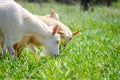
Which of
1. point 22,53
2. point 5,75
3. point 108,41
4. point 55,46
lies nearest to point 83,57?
point 55,46

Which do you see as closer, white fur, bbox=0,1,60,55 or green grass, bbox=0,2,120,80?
green grass, bbox=0,2,120,80

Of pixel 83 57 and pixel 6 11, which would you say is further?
pixel 83 57

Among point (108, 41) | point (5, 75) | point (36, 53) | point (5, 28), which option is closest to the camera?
point (5, 75)

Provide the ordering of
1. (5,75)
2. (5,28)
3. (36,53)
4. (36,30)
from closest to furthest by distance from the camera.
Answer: (5,75)
(5,28)
(36,30)
(36,53)

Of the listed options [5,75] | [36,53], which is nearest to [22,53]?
[36,53]

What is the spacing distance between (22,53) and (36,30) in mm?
835

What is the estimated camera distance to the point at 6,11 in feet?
25.1

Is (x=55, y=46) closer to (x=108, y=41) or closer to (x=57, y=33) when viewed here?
(x=57, y=33)

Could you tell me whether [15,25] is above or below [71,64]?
above

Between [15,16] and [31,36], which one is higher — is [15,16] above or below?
above

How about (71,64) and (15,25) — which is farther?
(15,25)

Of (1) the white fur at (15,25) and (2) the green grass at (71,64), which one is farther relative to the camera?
(1) the white fur at (15,25)

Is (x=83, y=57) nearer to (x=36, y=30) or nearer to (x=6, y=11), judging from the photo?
(x=36, y=30)

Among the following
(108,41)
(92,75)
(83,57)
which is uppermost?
(92,75)
